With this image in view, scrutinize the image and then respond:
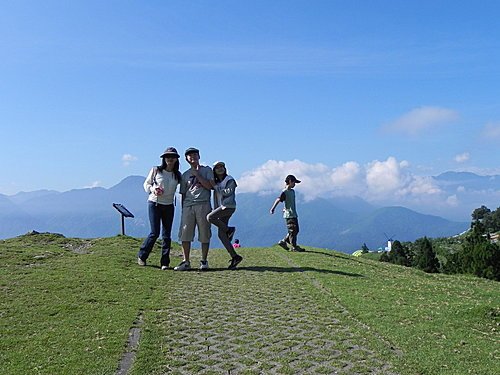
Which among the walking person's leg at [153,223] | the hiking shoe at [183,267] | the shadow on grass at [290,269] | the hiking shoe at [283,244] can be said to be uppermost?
the walking person's leg at [153,223]

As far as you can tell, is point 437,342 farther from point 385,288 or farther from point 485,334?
point 385,288

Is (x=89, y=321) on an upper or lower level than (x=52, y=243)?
lower

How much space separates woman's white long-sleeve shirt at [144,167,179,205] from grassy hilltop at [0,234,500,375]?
187 centimetres

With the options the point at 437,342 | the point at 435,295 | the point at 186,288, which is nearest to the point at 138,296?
the point at 186,288

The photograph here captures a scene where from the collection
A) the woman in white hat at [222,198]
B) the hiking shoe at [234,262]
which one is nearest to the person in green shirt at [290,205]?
the hiking shoe at [234,262]

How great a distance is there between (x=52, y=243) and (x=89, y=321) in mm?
12677

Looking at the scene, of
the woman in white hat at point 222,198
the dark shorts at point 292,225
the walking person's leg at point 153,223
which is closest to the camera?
the woman in white hat at point 222,198

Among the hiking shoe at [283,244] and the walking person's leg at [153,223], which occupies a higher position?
the walking person's leg at [153,223]

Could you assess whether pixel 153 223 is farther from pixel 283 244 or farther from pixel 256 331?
pixel 283 244

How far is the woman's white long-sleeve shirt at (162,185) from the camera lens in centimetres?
1325

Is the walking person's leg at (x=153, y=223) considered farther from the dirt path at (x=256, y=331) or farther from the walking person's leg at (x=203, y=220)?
the dirt path at (x=256, y=331)

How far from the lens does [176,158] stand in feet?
43.8

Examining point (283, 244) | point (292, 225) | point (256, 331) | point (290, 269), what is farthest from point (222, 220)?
point (283, 244)

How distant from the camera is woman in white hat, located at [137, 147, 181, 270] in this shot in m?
13.3
